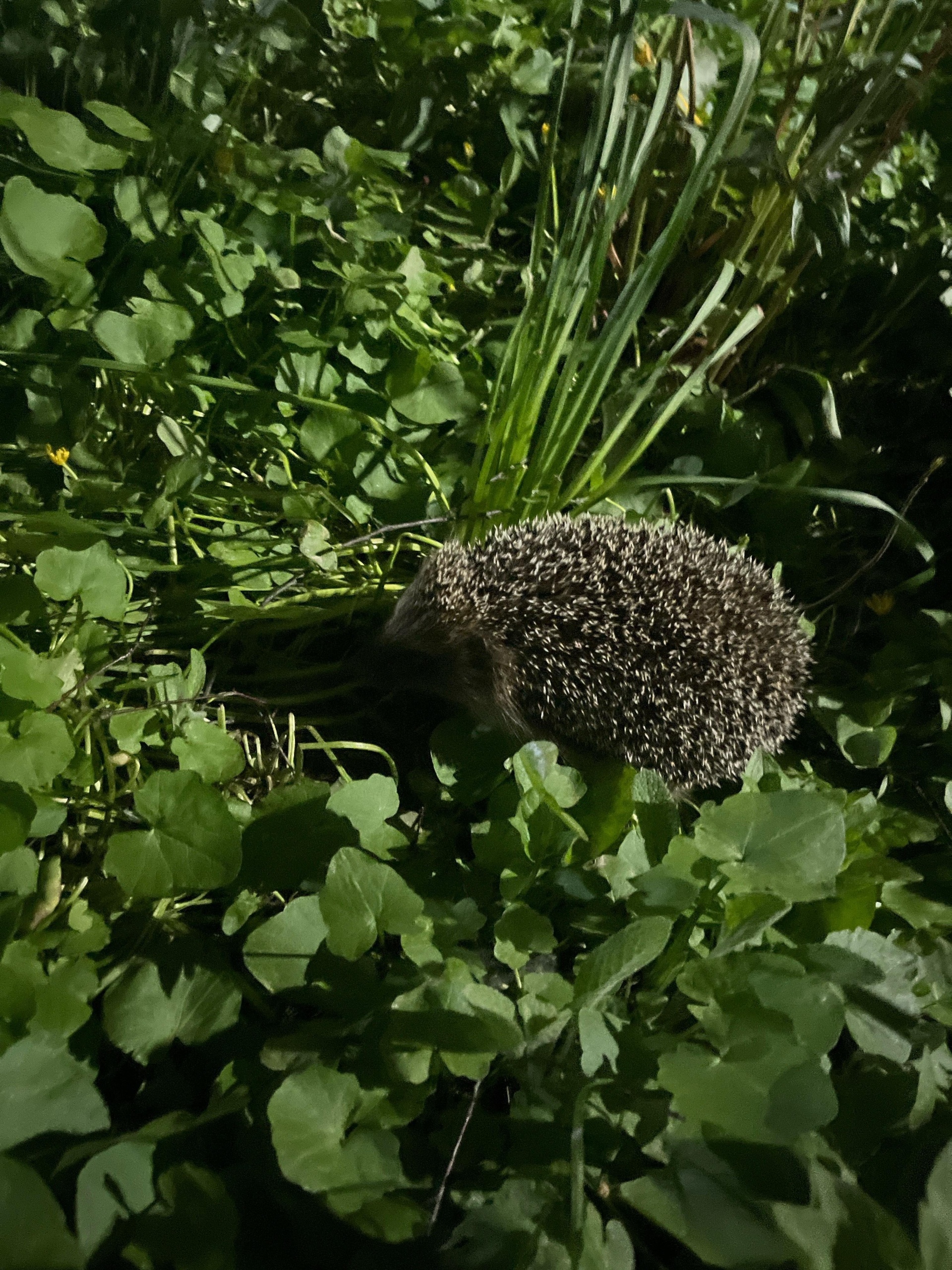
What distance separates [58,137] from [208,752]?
3.75ft

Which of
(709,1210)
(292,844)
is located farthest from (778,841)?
(292,844)

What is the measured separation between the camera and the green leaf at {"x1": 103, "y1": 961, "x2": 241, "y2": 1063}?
94 cm

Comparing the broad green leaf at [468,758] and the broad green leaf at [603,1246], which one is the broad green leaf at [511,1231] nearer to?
the broad green leaf at [603,1246]

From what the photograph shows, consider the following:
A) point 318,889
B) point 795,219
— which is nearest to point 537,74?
point 795,219

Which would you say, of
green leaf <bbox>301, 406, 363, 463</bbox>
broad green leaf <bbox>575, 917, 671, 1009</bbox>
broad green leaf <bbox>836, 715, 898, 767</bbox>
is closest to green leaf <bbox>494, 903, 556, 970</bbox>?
broad green leaf <bbox>575, 917, 671, 1009</bbox>

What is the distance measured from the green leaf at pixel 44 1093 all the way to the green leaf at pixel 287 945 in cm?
21

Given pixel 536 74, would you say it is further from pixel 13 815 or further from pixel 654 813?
pixel 13 815

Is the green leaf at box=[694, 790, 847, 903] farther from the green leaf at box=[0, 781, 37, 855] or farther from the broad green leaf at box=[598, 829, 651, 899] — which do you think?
the green leaf at box=[0, 781, 37, 855]

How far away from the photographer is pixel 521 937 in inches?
42.5

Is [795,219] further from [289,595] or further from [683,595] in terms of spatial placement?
[289,595]

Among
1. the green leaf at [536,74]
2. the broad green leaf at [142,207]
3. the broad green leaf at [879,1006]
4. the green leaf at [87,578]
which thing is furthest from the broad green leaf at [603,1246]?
the green leaf at [536,74]

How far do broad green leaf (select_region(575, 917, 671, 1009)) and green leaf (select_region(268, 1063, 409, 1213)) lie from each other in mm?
278

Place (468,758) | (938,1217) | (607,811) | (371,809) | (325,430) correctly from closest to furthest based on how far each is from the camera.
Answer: (938,1217), (371,809), (607,811), (468,758), (325,430)

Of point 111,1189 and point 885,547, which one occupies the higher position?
point 885,547
